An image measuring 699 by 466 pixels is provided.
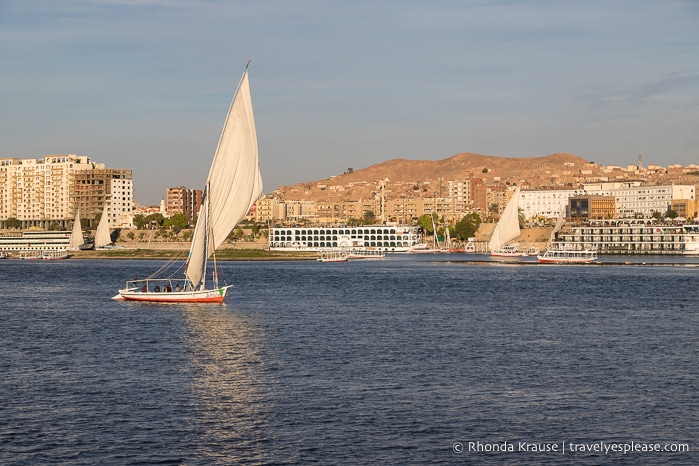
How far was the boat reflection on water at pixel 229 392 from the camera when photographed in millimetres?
22422

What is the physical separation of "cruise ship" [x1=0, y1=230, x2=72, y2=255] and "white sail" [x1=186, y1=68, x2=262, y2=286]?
14196 cm

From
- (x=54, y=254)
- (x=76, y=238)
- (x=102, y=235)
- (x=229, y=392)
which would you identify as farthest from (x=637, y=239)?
(x=229, y=392)

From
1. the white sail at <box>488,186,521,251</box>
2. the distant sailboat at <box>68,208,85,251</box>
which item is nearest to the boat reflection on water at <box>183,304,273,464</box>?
the white sail at <box>488,186,521,251</box>

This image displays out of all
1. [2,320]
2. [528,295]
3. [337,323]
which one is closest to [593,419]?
[337,323]

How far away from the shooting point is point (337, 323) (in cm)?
4738

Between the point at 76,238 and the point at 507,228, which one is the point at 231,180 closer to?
the point at 507,228

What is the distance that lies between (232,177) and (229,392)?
2488 centimetres

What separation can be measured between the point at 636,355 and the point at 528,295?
33.0m

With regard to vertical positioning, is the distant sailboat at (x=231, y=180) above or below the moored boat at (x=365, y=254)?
above

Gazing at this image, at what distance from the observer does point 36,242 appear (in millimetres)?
191125

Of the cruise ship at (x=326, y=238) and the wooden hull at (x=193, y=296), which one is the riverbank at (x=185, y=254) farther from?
the wooden hull at (x=193, y=296)

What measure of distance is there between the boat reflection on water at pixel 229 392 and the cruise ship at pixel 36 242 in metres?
151

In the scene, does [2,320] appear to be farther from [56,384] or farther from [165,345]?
[56,384]

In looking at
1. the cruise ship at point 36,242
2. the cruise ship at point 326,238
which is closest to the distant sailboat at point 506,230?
the cruise ship at point 326,238
